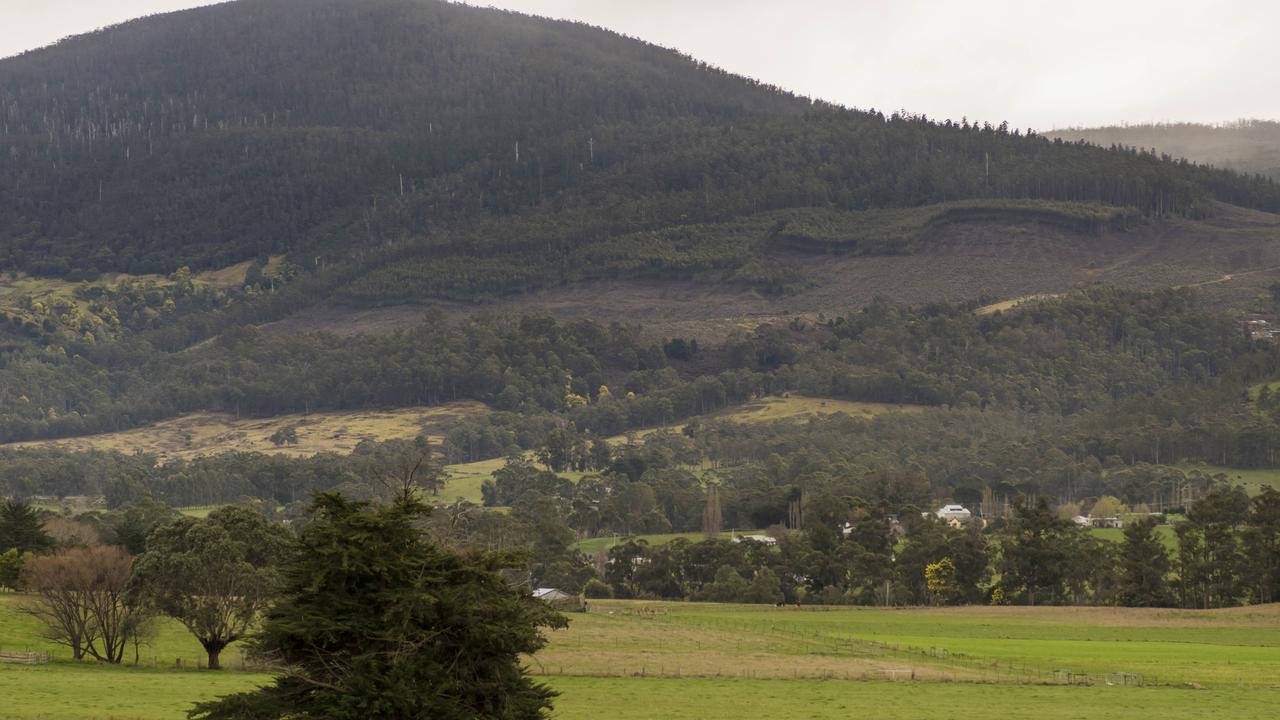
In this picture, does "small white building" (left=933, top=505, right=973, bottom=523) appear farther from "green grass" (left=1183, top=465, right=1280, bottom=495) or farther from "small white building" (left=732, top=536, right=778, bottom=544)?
"green grass" (left=1183, top=465, right=1280, bottom=495)

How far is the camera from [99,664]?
7019 cm

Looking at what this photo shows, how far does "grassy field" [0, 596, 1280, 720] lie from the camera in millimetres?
57188

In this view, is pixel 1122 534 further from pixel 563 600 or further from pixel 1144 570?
pixel 563 600

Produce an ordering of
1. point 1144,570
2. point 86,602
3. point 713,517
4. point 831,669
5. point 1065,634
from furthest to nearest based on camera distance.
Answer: point 713,517, point 1144,570, point 1065,634, point 86,602, point 831,669

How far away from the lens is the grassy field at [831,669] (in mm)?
57188

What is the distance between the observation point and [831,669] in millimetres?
70500

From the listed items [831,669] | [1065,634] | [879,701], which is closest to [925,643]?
[1065,634]

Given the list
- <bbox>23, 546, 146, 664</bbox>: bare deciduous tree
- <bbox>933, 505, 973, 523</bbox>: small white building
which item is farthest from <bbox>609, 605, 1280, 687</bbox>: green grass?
<bbox>933, 505, 973, 523</bbox>: small white building

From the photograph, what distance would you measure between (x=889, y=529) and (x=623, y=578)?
2011cm

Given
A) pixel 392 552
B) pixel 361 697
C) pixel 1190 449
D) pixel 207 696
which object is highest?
pixel 392 552

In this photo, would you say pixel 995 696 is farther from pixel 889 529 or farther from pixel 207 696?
pixel 889 529

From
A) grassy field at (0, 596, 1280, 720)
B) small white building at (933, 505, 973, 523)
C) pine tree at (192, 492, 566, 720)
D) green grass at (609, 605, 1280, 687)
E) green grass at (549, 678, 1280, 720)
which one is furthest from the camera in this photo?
small white building at (933, 505, 973, 523)

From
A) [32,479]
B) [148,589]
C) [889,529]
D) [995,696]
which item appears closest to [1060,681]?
[995,696]

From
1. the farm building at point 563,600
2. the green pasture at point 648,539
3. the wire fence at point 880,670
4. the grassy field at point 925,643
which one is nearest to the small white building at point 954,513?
the green pasture at point 648,539
